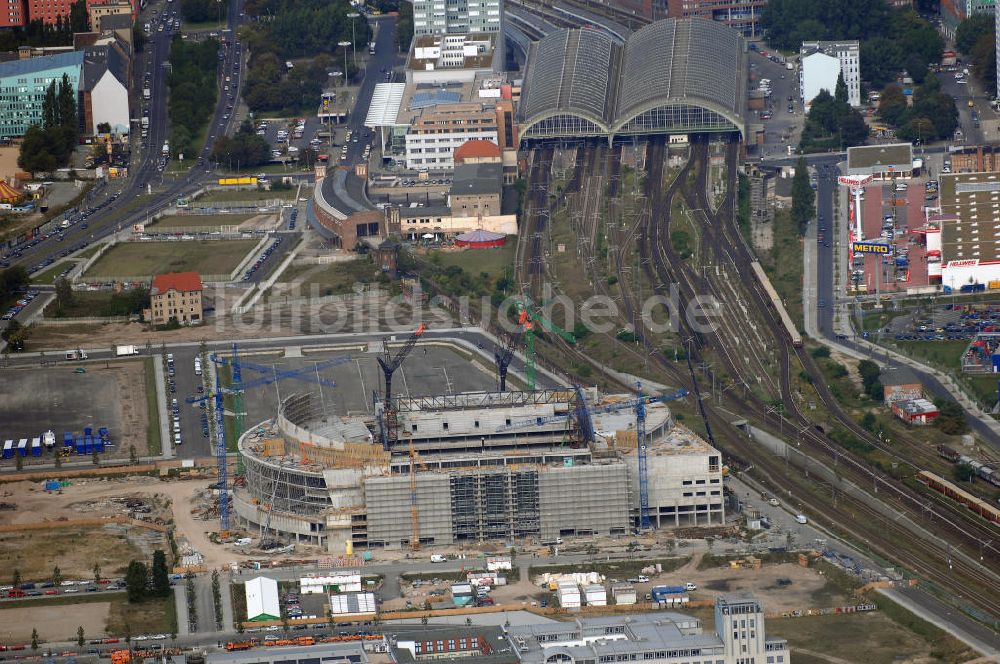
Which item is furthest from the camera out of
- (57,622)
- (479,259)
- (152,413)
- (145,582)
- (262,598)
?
(479,259)

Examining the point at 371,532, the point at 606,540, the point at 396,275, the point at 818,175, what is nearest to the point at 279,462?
the point at 371,532

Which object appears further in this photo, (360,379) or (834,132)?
(834,132)

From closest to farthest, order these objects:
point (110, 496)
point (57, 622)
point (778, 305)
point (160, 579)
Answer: point (57, 622)
point (160, 579)
point (110, 496)
point (778, 305)

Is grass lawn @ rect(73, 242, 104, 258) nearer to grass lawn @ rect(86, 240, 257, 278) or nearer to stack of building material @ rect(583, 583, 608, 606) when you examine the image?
grass lawn @ rect(86, 240, 257, 278)

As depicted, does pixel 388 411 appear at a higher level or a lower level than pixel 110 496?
higher

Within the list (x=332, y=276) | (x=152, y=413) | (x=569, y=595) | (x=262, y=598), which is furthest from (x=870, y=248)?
(x=262, y=598)

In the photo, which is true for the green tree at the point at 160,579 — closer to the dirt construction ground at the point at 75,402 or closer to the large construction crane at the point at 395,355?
the large construction crane at the point at 395,355

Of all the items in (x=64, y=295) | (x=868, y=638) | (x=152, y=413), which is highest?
(x=64, y=295)

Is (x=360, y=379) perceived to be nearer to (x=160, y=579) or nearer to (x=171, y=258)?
(x=171, y=258)

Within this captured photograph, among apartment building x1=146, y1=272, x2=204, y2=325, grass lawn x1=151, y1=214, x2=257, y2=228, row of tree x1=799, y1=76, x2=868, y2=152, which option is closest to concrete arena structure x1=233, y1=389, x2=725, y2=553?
apartment building x1=146, y1=272, x2=204, y2=325
